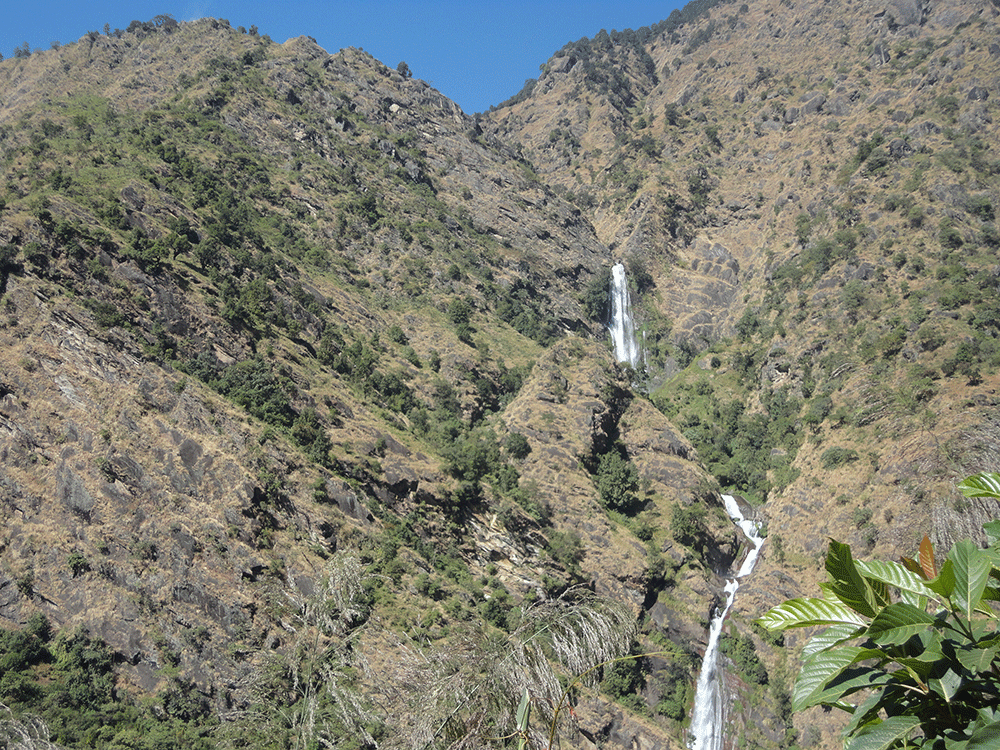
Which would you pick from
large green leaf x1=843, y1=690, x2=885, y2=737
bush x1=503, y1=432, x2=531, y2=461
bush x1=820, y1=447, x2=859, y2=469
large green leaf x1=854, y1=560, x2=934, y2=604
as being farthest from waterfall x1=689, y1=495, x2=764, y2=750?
large green leaf x1=854, y1=560, x2=934, y2=604

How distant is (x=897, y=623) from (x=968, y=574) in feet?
1.51

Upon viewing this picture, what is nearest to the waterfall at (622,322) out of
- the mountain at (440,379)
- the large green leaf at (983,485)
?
the mountain at (440,379)

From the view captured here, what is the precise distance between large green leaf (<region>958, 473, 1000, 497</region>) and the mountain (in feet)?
8.87

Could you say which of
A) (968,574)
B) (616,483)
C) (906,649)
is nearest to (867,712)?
(906,649)

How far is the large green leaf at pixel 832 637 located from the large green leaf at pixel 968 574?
0.44 m

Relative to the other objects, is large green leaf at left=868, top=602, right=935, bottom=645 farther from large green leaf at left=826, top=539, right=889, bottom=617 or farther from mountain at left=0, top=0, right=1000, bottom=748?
mountain at left=0, top=0, right=1000, bottom=748

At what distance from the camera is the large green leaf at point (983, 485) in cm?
345

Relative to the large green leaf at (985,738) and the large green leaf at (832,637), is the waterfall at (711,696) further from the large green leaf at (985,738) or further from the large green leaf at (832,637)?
the large green leaf at (985,738)

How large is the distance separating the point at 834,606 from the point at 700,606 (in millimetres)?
48126

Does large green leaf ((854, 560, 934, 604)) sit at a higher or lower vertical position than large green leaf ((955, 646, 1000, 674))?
higher

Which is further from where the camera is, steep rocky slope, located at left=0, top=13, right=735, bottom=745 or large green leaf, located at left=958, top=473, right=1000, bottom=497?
steep rocky slope, located at left=0, top=13, right=735, bottom=745

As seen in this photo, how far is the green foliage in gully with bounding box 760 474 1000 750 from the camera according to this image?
9.50 ft

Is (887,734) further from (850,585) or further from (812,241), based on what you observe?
(812,241)

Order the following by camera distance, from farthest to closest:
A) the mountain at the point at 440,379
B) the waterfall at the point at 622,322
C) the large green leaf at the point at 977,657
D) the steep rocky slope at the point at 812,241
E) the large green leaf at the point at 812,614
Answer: the waterfall at the point at 622,322
the steep rocky slope at the point at 812,241
the mountain at the point at 440,379
the large green leaf at the point at 812,614
the large green leaf at the point at 977,657
